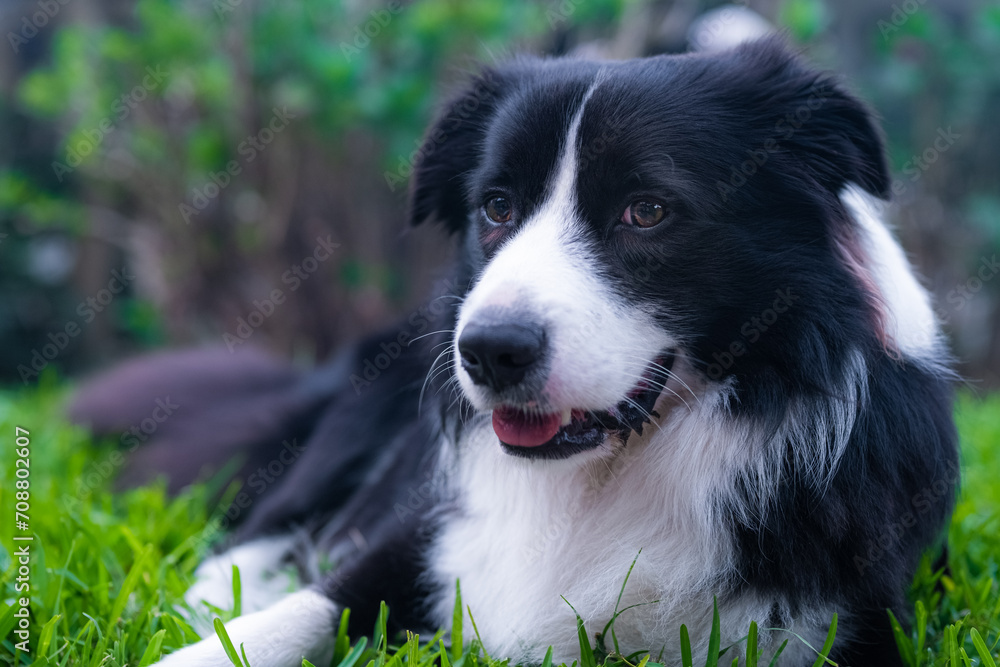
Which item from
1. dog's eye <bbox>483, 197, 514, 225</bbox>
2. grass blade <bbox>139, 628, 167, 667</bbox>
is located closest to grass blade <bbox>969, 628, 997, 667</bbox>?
dog's eye <bbox>483, 197, 514, 225</bbox>

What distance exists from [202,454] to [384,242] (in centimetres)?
296

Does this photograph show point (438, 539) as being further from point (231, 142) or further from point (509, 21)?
point (231, 142)

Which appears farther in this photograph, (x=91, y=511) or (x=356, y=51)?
(x=356, y=51)

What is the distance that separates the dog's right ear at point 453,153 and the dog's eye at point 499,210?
10.9 inches

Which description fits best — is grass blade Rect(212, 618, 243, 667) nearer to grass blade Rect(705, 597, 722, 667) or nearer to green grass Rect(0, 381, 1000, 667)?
green grass Rect(0, 381, 1000, 667)

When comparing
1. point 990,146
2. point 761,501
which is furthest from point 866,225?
point 990,146

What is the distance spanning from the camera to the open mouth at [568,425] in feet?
6.53

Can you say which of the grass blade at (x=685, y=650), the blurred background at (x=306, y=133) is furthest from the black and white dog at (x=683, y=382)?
the blurred background at (x=306, y=133)

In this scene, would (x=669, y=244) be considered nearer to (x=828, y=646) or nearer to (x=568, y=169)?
(x=568, y=169)

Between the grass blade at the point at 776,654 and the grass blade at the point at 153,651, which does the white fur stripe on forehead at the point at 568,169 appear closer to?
the grass blade at the point at 776,654

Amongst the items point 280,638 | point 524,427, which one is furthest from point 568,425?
point 280,638

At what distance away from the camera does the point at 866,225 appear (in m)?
2.22

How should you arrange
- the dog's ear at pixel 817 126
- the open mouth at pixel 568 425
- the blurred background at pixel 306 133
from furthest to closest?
the blurred background at pixel 306 133, the dog's ear at pixel 817 126, the open mouth at pixel 568 425

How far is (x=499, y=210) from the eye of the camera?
89.4 inches
